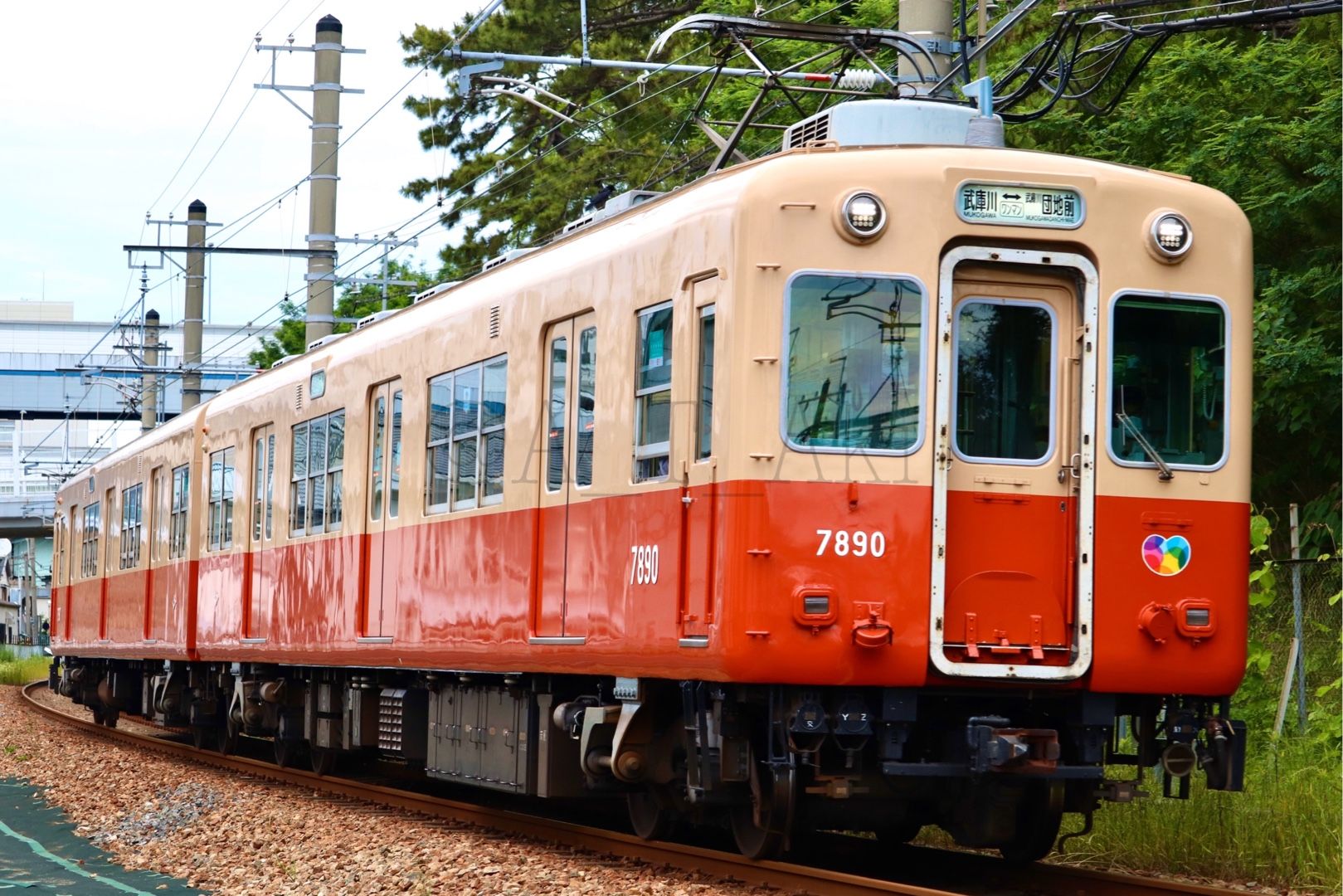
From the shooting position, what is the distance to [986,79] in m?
11.3

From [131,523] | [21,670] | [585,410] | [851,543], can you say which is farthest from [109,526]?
[21,670]

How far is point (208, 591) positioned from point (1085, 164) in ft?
39.5

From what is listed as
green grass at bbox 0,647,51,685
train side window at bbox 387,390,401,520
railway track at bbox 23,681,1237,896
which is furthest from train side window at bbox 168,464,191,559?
green grass at bbox 0,647,51,685

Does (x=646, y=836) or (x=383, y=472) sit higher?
(x=383, y=472)

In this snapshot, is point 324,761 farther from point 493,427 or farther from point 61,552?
point 61,552

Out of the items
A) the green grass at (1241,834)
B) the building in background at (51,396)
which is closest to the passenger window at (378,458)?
the green grass at (1241,834)

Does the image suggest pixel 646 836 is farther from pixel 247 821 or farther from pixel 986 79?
pixel 986 79

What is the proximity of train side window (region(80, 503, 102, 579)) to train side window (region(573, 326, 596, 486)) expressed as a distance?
1686cm

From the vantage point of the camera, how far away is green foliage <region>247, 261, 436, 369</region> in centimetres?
4334

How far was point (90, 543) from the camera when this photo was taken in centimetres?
2650

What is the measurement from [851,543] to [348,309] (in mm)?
39291

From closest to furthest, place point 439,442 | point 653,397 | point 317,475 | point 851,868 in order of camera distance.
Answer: point 653,397 → point 851,868 → point 439,442 → point 317,475

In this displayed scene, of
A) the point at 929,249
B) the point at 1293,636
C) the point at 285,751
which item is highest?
the point at 929,249

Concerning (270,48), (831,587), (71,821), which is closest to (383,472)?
(71,821)
